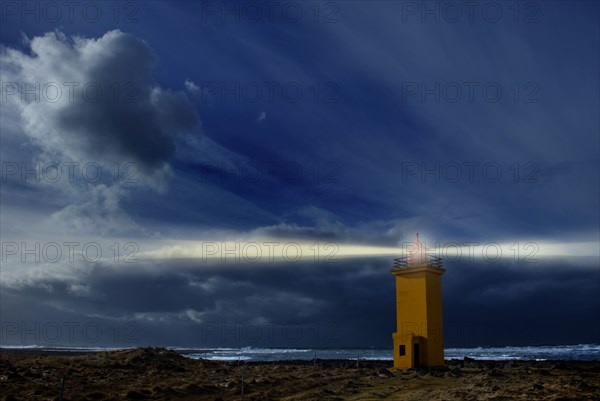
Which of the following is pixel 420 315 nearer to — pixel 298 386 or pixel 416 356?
pixel 416 356

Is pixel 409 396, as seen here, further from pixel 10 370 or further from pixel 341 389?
pixel 10 370

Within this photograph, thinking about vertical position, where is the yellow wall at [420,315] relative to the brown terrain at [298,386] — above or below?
above

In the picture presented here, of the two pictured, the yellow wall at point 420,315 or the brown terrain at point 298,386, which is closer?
the brown terrain at point 298,386

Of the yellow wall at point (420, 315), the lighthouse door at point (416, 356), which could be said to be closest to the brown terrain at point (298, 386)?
the lighthouse door at point (416, 356)

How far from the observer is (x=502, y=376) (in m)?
27.7

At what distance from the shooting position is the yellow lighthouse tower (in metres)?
34.7

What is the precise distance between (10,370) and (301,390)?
723 inches

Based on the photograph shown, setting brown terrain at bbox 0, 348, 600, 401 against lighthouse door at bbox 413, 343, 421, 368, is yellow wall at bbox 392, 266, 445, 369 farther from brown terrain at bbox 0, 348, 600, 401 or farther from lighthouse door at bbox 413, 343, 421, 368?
brown terrain at bbox 0, 348, 600, 401

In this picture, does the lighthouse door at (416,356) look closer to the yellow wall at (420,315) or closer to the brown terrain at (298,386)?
the yellow wall at (420,315)

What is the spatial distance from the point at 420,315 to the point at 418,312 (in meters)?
0.25

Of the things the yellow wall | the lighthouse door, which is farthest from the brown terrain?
the yellow wall

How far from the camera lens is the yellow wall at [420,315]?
34688 millimetres

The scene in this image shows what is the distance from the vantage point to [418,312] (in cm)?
3506

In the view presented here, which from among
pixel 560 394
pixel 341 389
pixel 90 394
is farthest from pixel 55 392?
pixel 560 394
